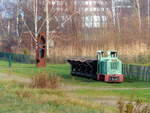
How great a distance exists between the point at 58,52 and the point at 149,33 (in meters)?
11.7

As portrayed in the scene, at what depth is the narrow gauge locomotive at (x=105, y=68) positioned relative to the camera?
34.0 meters

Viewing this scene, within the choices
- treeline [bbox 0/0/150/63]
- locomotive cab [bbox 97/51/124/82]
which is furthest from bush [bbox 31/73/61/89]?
treeline [bbox 0/0/150/63]

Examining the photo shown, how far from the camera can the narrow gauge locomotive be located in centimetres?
3403

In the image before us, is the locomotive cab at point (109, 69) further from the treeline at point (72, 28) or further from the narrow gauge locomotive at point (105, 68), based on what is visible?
the treeline at point (72, 28)

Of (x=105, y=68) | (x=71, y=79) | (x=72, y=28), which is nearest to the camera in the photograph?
(x=105, y=68)

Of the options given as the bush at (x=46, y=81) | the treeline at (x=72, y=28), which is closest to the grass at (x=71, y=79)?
the bush at (x=46, y=81)

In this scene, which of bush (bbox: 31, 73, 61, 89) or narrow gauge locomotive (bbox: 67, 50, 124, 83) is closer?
bush (bbox: 31, 73, 61, 89)

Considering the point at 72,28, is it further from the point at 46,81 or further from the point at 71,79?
the point at 46,81

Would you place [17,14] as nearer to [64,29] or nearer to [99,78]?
[64,29]

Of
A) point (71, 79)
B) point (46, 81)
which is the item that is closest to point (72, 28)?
point (71, 79)

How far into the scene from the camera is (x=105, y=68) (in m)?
34.7

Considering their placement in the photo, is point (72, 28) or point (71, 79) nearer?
point (71, 79)

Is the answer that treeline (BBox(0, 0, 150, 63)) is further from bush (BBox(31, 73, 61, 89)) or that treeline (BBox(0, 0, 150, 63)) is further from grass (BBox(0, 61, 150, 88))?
bush (BBox(31, 73, 61, 89))

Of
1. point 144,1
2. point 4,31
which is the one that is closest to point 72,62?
point 4,31
